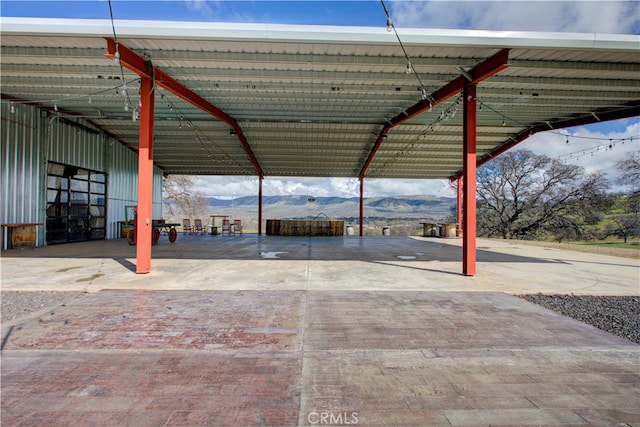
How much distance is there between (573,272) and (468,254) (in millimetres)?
2903

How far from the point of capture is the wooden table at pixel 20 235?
32.5 feet

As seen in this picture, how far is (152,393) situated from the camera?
2260 mm

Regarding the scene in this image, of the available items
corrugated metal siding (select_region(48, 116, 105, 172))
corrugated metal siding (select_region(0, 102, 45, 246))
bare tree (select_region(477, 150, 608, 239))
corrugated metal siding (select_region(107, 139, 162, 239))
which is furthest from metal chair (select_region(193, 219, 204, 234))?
bare tree (select_region(477, 150, 608, 239))

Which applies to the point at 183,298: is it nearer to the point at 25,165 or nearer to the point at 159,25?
the point at 159,25

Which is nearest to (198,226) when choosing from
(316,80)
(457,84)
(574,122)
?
(316,80)

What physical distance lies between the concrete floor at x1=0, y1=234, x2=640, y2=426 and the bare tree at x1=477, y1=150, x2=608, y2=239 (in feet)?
65.6

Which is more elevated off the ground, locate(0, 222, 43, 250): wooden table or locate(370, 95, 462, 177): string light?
locate(370, 95, 462, 177): string light

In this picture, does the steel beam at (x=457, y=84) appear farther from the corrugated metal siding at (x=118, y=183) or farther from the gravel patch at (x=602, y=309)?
the corrugated metal siding at (x=118, y=183)

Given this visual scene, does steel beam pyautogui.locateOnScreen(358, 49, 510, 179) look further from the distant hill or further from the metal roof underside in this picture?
the distant hill

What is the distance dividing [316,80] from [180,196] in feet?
76.2

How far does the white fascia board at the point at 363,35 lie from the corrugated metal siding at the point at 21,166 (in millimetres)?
6234

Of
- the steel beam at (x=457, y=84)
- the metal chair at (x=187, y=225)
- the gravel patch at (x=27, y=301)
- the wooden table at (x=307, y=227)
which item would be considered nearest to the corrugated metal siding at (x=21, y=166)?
the gravel patch at (x=27, y=301)

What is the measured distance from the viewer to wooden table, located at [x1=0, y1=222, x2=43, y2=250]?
9914 millimetres

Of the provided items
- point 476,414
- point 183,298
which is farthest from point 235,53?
point 476,414
